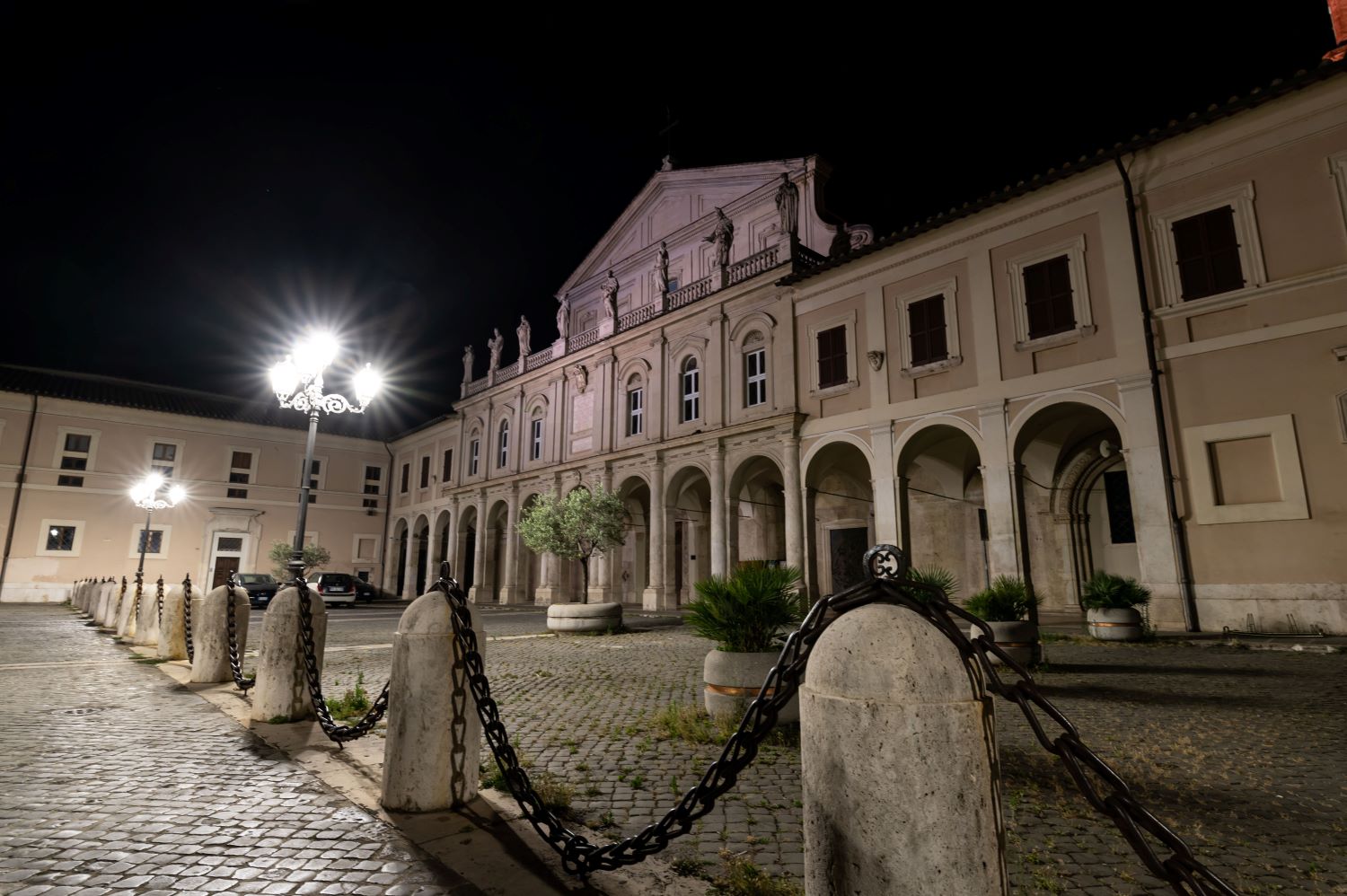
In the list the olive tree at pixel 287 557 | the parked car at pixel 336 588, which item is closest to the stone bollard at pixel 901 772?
the parked car at pixel 336 588

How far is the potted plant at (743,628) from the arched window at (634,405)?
18.7 meters

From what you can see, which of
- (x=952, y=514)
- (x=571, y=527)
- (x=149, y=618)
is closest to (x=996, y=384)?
(x=952, y=514)

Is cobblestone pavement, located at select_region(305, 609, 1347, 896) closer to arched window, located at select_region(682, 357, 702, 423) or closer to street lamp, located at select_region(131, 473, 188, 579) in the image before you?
street lamp, located at select_region(131, 473, 188, 579)

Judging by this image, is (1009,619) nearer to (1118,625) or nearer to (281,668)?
(1118,625)

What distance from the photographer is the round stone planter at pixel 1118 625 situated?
424 inches

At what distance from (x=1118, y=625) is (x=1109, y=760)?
7990 millimetres

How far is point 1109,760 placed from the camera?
4.37m

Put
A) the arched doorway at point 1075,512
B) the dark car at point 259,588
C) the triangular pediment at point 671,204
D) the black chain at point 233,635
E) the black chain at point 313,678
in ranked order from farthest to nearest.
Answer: the dark car at point 259,588 → the triangular pediment at point 671,204 → the arched doorway at point 1075,512 → the black chain at point 233,635 → the black chain at point 313,678

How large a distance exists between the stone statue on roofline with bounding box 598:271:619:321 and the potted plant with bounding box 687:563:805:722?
21.2m

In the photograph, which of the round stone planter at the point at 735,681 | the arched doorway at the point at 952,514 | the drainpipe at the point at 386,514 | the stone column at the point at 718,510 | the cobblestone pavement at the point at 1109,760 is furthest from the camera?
the drainpipe at the point at 386,514

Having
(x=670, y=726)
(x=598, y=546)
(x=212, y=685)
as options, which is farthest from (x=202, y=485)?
(x=670, y=726)

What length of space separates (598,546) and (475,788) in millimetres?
14800

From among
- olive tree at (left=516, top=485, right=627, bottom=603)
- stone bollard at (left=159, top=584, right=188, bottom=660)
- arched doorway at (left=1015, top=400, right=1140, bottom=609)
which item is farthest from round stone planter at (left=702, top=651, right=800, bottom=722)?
arched doorway at (left=1015, top=400, right=1140, bottom=609)

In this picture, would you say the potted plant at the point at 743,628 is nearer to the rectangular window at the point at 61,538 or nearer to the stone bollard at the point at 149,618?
the stone bollard at the point at 149,618
